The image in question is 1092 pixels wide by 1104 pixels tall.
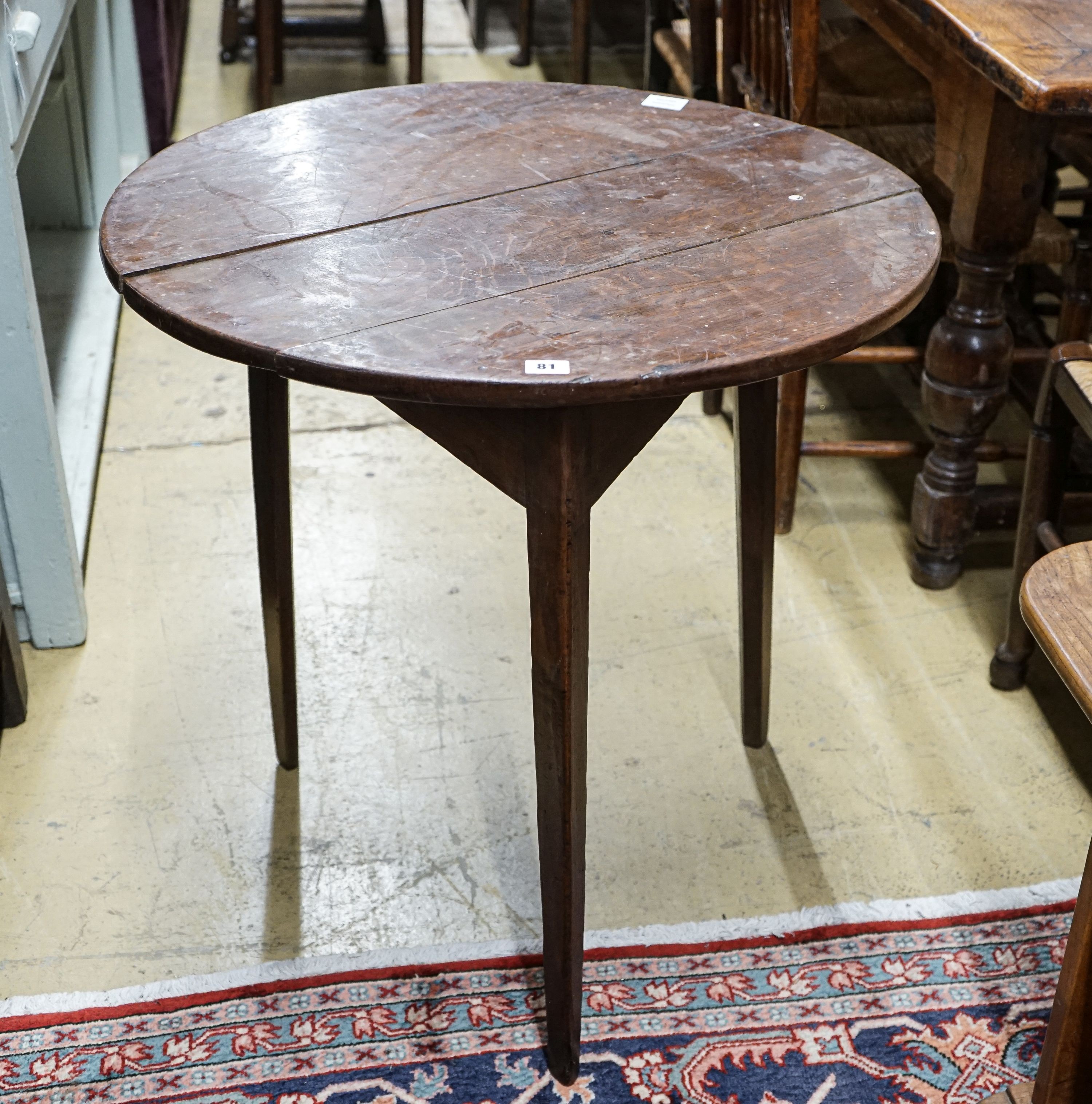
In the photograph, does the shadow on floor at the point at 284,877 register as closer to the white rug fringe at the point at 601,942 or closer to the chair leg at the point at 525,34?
the white rug fringe at the point at 601,942

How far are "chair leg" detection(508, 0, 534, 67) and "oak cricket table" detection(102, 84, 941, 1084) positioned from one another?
10.2ft

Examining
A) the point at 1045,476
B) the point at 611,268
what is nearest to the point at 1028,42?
the point at 1045,476

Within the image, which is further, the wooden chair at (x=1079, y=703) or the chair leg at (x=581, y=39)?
the chair leg at (x=581, y=39)

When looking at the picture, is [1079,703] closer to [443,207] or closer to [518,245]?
[518,245]

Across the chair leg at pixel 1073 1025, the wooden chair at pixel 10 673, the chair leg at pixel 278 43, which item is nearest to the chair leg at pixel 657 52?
the chair leg at pixel 278 43

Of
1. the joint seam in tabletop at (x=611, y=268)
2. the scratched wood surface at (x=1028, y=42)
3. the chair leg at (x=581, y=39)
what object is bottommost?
the chair leg at (x=581, y=39)

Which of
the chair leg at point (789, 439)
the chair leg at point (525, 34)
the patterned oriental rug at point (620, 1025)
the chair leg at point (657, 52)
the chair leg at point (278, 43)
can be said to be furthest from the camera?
the chair leg at point (525, 34)

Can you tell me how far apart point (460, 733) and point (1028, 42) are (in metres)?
1.18

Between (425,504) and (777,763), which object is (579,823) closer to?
(777,763)

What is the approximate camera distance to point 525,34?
4531mm

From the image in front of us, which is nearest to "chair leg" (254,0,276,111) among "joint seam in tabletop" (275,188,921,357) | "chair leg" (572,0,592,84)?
"chair leg" (572,0,592,84)

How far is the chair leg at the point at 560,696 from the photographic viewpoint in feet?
3.61

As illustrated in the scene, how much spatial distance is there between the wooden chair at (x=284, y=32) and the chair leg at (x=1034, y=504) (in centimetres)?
258

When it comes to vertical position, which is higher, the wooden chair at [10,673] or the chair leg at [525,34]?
the chair leg at [525,34]
